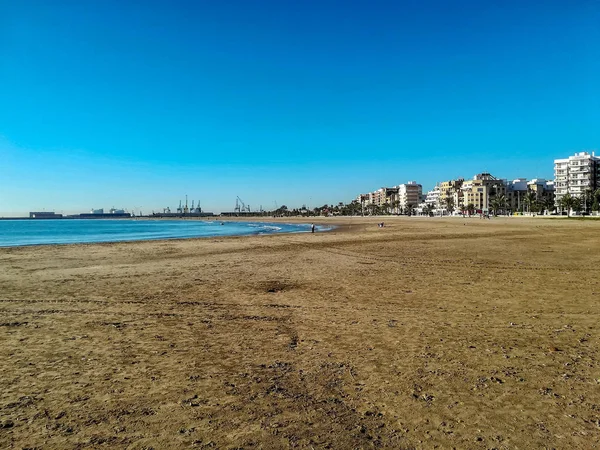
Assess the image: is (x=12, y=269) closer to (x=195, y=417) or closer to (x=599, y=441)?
(x=195, y=417)

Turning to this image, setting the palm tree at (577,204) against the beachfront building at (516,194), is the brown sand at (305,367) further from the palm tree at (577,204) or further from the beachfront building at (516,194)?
the beachfront building at (516,194)

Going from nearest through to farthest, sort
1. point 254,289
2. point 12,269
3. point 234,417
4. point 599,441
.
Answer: point 599,441 < point 234,417 < point 254,289 < point 12,269

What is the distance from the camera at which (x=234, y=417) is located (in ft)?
13.7

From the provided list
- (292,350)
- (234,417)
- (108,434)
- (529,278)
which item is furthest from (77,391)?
(529,278)

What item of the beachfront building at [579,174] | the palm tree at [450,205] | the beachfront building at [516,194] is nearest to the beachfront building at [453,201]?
the palm tree at [450,205]

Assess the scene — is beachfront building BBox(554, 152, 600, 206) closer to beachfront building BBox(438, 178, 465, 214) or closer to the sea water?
beachfront building BBox(438, 178, 465, 214)

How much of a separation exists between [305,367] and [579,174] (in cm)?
17869

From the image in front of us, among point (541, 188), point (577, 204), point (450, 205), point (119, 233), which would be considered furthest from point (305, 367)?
point (541, 188)

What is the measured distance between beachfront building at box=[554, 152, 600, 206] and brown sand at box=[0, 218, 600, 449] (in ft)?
528

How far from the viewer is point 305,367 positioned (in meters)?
5.50

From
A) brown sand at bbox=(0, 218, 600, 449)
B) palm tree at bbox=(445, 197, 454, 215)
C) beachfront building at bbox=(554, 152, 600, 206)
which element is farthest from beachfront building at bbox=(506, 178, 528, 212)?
brown sand at bbox=(0, 218, 600, 449)

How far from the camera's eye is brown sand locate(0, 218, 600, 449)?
3893 mm

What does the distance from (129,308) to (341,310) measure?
541cm

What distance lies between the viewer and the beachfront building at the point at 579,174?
142 meters
